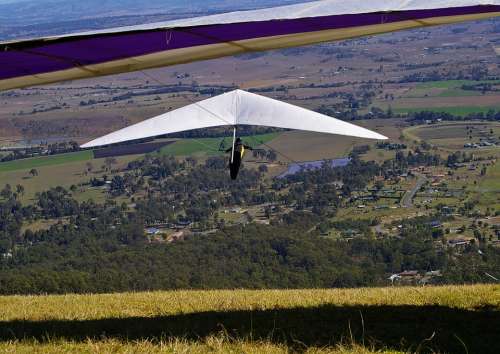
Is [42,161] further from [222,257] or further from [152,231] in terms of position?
[222,257]

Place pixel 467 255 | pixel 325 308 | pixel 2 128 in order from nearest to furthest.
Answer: pixel 325 308
pixel 467 255
pixel 2 128

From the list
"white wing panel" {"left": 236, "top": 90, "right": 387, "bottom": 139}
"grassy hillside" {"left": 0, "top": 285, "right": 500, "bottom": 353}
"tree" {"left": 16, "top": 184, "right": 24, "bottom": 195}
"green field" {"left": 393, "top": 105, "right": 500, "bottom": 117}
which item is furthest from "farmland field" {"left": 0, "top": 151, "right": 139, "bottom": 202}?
"grassy hillside" {"left": 0, "top": 285, "right": 500, "bottom": 353}

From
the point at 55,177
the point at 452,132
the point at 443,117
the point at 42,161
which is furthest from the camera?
the point at 443,117

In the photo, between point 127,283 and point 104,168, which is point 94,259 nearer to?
point 127,283

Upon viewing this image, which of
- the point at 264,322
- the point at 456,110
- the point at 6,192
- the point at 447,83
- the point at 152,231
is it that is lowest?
the point at 152,231

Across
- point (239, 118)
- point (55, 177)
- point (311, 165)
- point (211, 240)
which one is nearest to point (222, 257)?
point (211, 240)

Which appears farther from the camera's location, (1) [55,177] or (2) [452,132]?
(2) [452,132]

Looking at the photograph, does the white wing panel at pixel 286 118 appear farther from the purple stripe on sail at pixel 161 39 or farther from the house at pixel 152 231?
the house at pixel 152 231

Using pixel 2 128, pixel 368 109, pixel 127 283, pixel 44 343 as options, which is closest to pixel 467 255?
pixel 127 283
